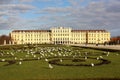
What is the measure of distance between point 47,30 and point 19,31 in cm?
1401

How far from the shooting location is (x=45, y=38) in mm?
131375

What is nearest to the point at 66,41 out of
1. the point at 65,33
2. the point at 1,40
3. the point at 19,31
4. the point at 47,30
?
the point at 65,33

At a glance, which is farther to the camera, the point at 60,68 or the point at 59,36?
the point at 59,36

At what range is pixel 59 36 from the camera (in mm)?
127625

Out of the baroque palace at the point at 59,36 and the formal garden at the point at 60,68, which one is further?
the baroque palace at the point at 59,36

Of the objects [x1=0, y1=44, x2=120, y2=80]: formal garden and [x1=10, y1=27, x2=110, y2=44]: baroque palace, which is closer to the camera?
[x1=0, y1=44, x2=120, y2=80]: formal garden

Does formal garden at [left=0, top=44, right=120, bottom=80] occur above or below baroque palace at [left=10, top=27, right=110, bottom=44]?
below

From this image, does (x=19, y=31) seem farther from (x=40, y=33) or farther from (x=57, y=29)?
(x=57, y=29)

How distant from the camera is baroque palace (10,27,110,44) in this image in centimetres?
12825

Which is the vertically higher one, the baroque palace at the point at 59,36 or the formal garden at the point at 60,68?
the baroque palace at the point at 59,36

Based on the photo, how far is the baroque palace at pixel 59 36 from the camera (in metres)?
128

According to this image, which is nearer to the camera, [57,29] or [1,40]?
[1,40]

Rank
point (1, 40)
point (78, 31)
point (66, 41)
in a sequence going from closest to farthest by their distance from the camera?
1. point (1, 40)
2. point (66, 41)
3. point (78, 31)

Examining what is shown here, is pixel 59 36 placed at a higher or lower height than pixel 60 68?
higher
